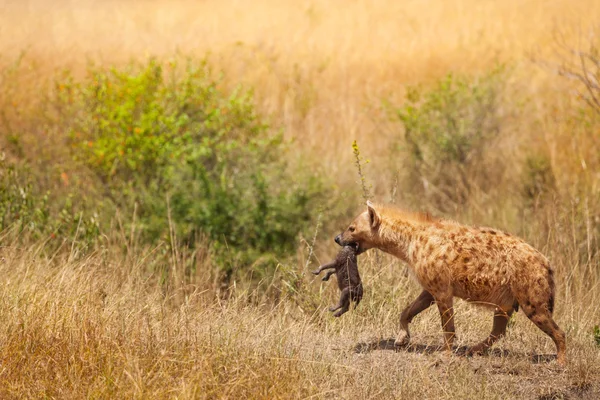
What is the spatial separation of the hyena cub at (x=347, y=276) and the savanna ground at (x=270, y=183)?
321 mm

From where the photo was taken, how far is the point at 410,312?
720 cm

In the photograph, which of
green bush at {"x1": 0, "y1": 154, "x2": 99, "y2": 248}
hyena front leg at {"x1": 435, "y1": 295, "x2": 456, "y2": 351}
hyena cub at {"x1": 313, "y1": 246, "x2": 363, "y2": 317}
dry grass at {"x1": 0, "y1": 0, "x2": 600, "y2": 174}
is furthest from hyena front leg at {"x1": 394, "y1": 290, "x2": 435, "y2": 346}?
dry grass at {"x1": 0, "y1": 0, "x2": 600, "y2": 174}

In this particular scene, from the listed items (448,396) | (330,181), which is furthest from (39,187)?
(448,396)

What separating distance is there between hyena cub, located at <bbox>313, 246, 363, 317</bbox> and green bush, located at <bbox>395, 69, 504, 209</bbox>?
26.7 ft

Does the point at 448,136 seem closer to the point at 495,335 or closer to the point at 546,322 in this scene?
the point at 495,335

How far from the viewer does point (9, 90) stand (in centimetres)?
1769

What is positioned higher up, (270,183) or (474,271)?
(474,271)

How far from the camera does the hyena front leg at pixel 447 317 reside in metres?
6.82

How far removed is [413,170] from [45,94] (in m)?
7.44

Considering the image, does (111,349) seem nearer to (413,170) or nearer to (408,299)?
(408,299)

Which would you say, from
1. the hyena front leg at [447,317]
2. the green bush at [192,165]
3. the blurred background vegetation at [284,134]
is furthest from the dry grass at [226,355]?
the green bush at [192,165]

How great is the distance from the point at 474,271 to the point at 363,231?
1.10 meters

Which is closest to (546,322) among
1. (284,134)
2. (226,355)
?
(226,355)

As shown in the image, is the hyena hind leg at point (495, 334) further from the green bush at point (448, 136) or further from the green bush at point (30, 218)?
the green bush at point (448, 136)
